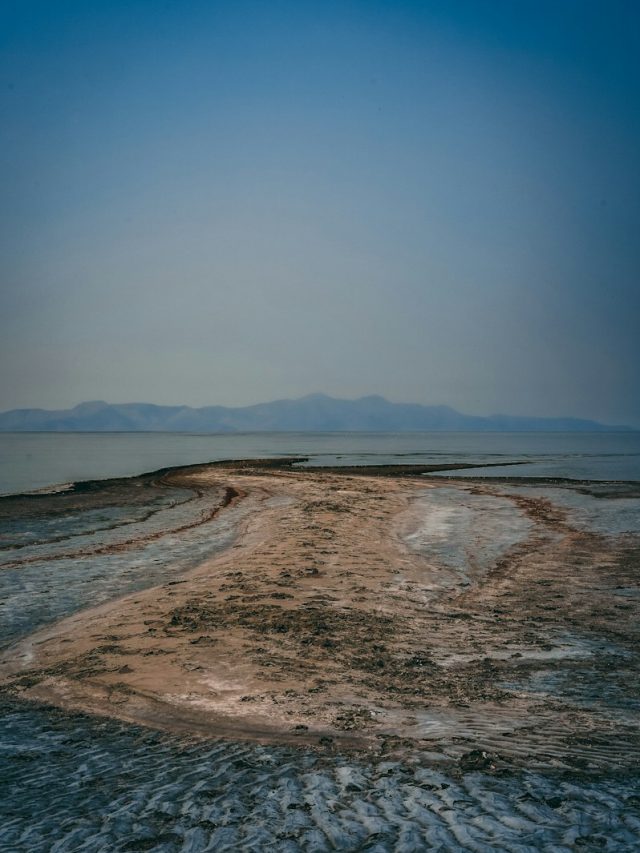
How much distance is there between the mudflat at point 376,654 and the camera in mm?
6098

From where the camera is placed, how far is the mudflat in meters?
6.10

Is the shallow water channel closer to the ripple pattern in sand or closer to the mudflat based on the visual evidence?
the ripple pattern in sand

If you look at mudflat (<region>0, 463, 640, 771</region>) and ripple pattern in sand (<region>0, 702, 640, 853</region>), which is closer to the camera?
ripple pattern in sand (<region>0, 702, 640, 853</region>)

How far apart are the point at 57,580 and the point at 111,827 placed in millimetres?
9960

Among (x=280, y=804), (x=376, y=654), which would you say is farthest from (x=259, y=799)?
(x=376, y=654)

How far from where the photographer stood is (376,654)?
8.34m

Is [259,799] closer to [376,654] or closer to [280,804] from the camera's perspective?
[280,804]

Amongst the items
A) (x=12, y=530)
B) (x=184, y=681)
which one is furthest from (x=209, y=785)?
(x=12, y=530)

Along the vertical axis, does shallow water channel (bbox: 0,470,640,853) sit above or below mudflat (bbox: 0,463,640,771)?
above

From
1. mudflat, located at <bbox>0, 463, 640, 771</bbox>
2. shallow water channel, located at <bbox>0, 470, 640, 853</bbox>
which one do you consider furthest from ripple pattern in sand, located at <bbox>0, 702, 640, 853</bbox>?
mudflat, located at <bbox>0, 463, 640, 771</bbox>

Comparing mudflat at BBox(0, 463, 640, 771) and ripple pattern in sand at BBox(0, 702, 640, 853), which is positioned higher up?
ripple pattern in sand at BBox(0, 702, 640, 853)

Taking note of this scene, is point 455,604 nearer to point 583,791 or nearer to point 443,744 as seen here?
point 443,744

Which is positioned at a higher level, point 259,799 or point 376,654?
point 259,799

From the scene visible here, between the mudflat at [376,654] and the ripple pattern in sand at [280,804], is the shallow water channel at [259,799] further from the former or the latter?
the mudflat at [376,654]
